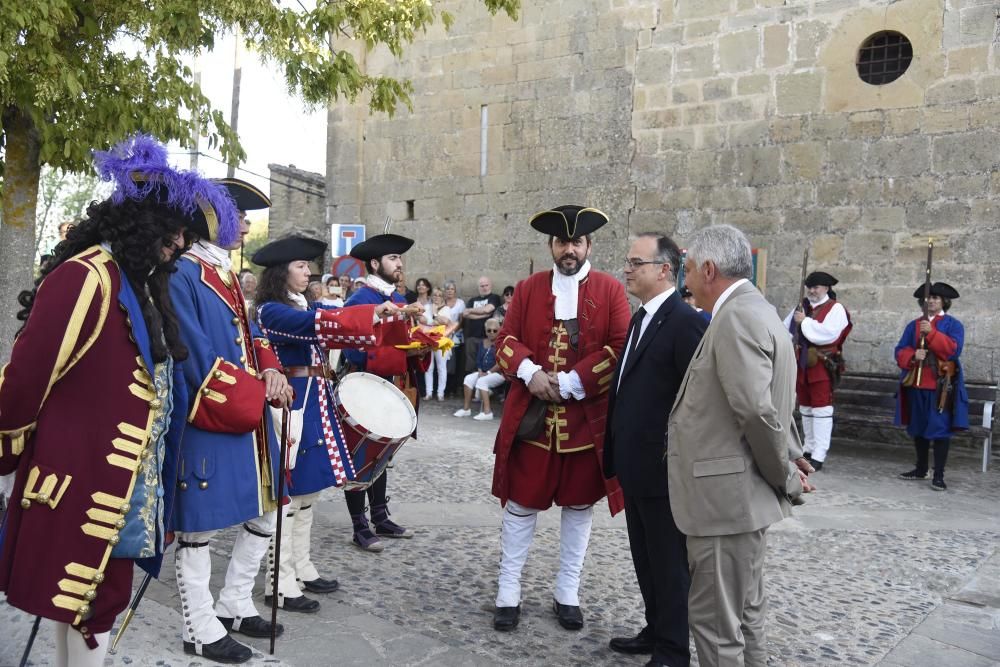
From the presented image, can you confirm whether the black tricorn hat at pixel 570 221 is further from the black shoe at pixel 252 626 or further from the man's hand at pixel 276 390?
the black shoe at pixel 252 626

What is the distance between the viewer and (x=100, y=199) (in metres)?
2.84

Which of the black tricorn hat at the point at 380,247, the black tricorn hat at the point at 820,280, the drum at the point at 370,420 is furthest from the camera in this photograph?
the black tricorn hat at the point at 820,280

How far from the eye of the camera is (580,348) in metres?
4.16

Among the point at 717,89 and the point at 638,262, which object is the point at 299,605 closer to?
the point at 638,262

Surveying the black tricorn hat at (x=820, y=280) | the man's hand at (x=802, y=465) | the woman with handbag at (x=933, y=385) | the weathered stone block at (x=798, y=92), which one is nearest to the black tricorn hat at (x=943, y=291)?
the woman with handbag at (x=933, y=385)

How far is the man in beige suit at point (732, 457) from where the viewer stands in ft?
9.12

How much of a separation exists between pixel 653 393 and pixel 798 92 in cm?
781

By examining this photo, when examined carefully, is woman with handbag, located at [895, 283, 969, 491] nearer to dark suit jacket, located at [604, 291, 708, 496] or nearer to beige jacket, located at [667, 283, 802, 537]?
dark suit jacket, located at [604, 291, 708, 496]

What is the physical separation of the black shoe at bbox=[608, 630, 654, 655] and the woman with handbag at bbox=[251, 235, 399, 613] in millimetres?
1502

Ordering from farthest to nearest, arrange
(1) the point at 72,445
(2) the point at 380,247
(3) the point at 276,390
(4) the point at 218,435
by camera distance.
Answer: (2) the point at 380,247 → (3) the point at 276,390 → (4) the point at 218,435 → (1) the point at 72,445

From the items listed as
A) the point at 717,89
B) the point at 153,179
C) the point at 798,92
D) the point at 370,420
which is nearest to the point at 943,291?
the point at 798,92

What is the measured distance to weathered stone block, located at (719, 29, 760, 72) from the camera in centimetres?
1036

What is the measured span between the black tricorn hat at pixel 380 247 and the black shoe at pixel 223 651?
91.5 inches

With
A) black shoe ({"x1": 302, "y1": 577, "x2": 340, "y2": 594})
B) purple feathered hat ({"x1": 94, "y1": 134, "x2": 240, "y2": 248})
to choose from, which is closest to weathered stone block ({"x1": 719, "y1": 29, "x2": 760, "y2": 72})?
black shoe ({"x1": 302, "y1": 577, "x2": 340, "y2": 594})
